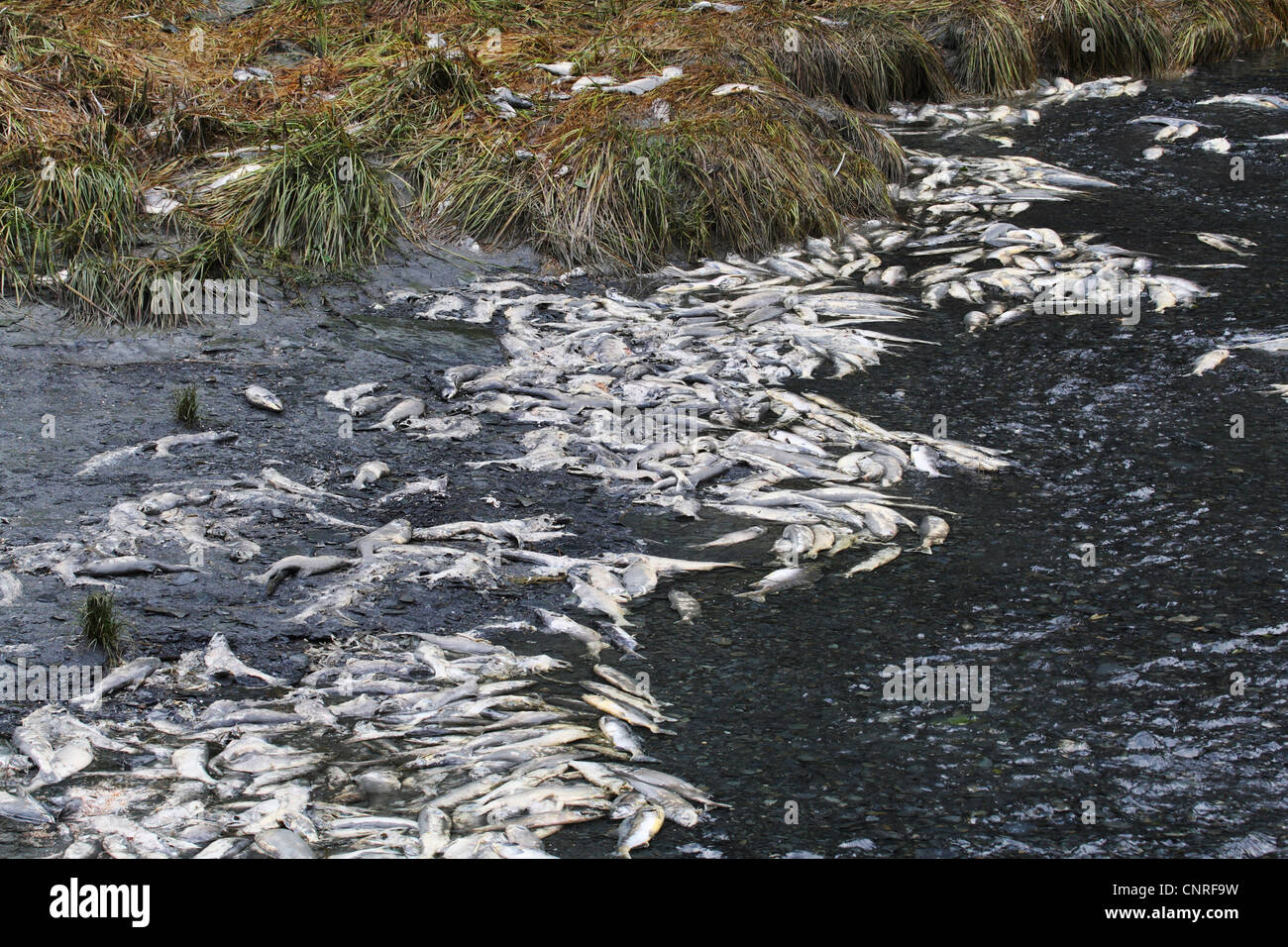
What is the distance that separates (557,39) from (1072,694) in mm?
7266

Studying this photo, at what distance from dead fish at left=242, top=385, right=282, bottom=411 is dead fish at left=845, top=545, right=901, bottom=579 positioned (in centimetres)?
278

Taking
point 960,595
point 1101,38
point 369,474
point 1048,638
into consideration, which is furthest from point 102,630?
point 1101,38

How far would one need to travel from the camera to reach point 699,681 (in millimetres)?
3850

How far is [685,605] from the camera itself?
425 cm

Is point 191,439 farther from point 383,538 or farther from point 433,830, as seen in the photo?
point 433,830

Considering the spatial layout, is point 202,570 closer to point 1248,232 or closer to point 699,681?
point 699,681

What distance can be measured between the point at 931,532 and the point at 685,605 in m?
1.01

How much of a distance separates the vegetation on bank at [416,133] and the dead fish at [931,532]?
3178mm

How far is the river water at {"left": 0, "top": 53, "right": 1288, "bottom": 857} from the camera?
3262 mm

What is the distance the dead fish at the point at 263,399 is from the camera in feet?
18.8

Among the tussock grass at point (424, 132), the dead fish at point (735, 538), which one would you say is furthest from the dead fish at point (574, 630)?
the tussock grass at point (424, 132)

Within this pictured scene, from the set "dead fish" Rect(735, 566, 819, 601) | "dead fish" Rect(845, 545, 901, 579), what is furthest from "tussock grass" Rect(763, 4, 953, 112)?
"dead fish" Rect(735, 566, 819, 601)

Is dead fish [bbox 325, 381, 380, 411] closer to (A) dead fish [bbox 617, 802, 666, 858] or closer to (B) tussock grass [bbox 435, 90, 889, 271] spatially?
(B) tussock grass [bbox 435, 90, 889, 271]

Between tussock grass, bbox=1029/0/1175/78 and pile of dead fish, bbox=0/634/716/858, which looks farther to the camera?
tussock grass, bbox=1029/0/1175/78
